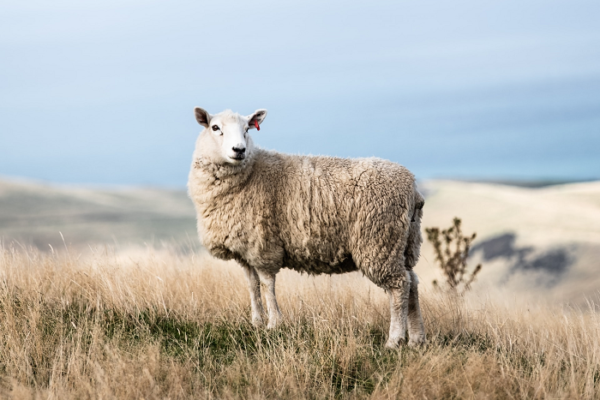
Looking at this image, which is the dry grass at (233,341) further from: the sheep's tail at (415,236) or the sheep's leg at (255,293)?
the sheep's tail at (415,236)

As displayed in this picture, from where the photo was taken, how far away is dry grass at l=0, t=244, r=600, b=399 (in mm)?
5590

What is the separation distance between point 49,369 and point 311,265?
9.92ft

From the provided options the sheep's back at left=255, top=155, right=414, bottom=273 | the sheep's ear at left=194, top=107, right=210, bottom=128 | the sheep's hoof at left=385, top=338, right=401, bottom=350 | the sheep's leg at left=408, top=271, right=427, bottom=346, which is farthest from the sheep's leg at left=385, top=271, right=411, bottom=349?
the sheep's ear at left=194, top=107, right=210, bottom=128

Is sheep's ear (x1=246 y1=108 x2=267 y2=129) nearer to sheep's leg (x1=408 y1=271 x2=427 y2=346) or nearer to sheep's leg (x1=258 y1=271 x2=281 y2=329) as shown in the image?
sheep's leg (x1=258 y1=271 x2=281 y2=329)

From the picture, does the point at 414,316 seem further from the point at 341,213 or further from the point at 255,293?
the point at 255,293

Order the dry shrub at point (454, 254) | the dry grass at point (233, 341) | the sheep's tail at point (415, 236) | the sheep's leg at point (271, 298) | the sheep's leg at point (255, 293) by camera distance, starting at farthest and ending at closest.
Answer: the dry shrub at point (454, 254)
the sheep's leg at point (255, 293)
the sheep's tail at point (415, 236)
the sheep's leg at point (271, 298)
the dry grass at point (233, 341)

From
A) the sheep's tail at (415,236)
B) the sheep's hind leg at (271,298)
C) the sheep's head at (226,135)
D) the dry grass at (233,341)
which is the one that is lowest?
the dry grass at (233,341)

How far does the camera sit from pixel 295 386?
18.1 feet

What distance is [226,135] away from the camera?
6.93 m

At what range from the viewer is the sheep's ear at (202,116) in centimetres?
724

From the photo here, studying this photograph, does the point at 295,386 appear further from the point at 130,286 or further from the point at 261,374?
the point at 130,286

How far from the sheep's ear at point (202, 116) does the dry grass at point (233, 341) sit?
2466 mm

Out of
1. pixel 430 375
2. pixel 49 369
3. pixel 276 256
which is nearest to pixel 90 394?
pixel 49 369

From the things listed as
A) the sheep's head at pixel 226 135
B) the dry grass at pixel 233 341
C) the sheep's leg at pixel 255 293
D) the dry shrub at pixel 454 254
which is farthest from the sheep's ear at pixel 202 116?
the dry shrub at pixel 454 254
